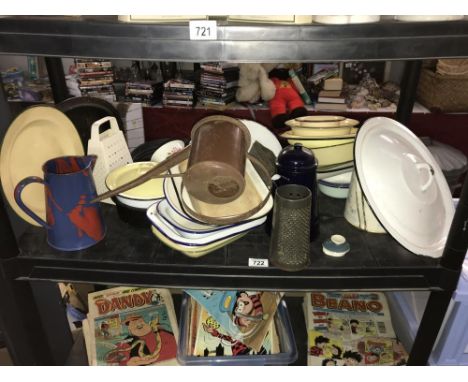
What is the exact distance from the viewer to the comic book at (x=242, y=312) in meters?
0.98

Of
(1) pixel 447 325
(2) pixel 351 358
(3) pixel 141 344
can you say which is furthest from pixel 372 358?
(3) pixel 141 344

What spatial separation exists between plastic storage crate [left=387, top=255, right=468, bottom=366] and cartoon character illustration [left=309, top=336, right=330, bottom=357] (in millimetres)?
206

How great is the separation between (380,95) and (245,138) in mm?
2113

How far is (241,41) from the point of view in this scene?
56cm

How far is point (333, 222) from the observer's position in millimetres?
864

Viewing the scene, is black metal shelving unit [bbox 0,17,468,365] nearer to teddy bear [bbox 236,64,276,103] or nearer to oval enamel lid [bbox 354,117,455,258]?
oval enamel lid [bbox 354,117,455,258]

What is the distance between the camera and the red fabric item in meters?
2.31

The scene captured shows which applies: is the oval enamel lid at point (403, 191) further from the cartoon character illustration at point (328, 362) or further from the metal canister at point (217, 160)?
the cartoon character illustration at point (328, 362)

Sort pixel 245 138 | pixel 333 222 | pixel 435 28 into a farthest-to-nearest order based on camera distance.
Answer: pixel 333 222
pixel 245 138
pixel 435 28

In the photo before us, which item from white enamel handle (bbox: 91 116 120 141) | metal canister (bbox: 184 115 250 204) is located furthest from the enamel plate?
metal canister (bbox: 184 115 250 204)

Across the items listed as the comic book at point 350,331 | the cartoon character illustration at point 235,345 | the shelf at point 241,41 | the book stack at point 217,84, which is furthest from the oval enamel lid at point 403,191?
the book stack at point 217,84

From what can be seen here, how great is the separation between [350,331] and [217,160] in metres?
0.71
